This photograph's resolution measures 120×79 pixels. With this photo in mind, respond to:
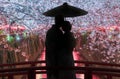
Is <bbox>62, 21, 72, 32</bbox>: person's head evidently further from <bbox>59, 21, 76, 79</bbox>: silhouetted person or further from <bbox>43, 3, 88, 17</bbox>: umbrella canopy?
<bbox>43, 3, 88, 17</bbox>: umbrella canopy

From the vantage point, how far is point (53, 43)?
3270 millimetres

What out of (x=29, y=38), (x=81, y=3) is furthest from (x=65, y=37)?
(x=81, y=3)

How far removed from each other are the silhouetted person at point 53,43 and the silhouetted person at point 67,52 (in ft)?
0.19

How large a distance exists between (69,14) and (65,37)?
333 mm

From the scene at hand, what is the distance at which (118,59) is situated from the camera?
7.44 meters

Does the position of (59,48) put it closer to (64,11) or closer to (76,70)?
(64,11)

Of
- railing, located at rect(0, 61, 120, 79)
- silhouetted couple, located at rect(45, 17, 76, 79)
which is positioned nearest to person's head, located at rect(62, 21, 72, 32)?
silhouetted couple, located at rect(45, 17, 76, 79)

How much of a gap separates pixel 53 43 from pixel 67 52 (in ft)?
0.73

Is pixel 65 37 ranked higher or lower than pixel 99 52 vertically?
higher

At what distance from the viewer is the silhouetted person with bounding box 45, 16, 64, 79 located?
3.25m

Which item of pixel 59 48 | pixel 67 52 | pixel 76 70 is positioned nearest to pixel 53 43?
pixel 59 48

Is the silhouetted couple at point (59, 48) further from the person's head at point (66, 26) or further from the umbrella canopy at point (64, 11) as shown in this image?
the umbrella canopy at point (64, 11)

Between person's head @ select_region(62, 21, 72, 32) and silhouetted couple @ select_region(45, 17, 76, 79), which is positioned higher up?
person's head @ select_region(62, 21, 72, 32)

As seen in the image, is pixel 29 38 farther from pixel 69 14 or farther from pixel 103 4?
pixel 69 14
